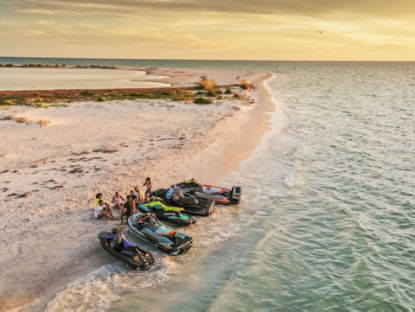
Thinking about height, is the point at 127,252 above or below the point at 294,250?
above

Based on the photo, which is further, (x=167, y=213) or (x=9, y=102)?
(x=9, y=102)

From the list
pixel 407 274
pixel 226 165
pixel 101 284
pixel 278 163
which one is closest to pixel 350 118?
pixel 278 163

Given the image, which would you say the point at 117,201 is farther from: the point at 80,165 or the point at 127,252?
the point at 80,165

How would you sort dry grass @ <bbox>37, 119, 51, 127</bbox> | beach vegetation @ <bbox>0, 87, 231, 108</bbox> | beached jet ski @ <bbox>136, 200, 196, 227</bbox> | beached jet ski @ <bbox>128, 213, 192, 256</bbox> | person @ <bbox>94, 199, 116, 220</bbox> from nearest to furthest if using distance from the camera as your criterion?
beached jet ski @ <bbox>128, 213, 192, 256</bbox> → person @ <bbox>94, 199, 116, 220</bbox> → beached jet ski @ <bbox>136, 200, 196, 227</bbox> → dry grass @ <bbox>37, 119, 51, 127</bbox> → beach vegetation @ <bbox>0, 87, 231, 108</bbox>

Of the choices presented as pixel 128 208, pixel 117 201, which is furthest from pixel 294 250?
pixel 117 201

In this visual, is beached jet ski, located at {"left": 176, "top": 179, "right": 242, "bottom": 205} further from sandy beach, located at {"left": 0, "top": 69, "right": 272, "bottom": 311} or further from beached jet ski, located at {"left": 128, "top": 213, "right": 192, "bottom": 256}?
beached jet ski, located at {"left": 128, "top": 213, "right": 192, "bottom": 256}

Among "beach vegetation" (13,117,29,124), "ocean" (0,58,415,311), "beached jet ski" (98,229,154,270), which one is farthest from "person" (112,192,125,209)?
"beach vegetation" (13,117,29,124)
